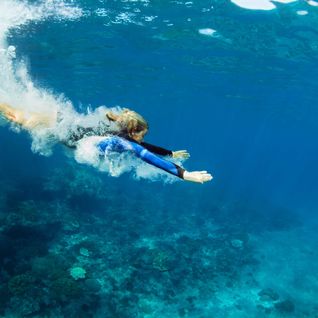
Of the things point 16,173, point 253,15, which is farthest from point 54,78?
point 253,15

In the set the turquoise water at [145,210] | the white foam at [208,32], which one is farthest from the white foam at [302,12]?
the white foam at [208,32]

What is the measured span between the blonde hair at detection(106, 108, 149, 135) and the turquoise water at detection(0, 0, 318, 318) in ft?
2.31

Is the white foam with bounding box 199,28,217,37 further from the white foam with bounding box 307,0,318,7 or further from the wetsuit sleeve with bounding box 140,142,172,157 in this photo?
the wetsuit sleeve with bounding box 140,142,172,157

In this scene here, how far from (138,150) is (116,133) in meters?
0.85

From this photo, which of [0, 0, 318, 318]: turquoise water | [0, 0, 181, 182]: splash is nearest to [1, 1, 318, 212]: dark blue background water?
[0, 0, 318, 318]: turquoise water

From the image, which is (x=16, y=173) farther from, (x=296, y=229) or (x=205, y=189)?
(x=296, y=229)

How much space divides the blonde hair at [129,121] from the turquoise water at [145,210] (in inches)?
27.8

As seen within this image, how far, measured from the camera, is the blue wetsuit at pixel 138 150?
5270mm

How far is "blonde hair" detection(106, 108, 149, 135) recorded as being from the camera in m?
6.12

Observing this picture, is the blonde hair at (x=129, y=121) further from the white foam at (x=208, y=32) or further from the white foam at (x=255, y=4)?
the white foam at (x=208, y=32)

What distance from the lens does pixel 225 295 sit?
1841cm

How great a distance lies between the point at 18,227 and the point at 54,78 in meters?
29.7

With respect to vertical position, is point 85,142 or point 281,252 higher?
point 85,142

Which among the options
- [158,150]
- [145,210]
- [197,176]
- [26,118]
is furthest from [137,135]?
[145,210]
